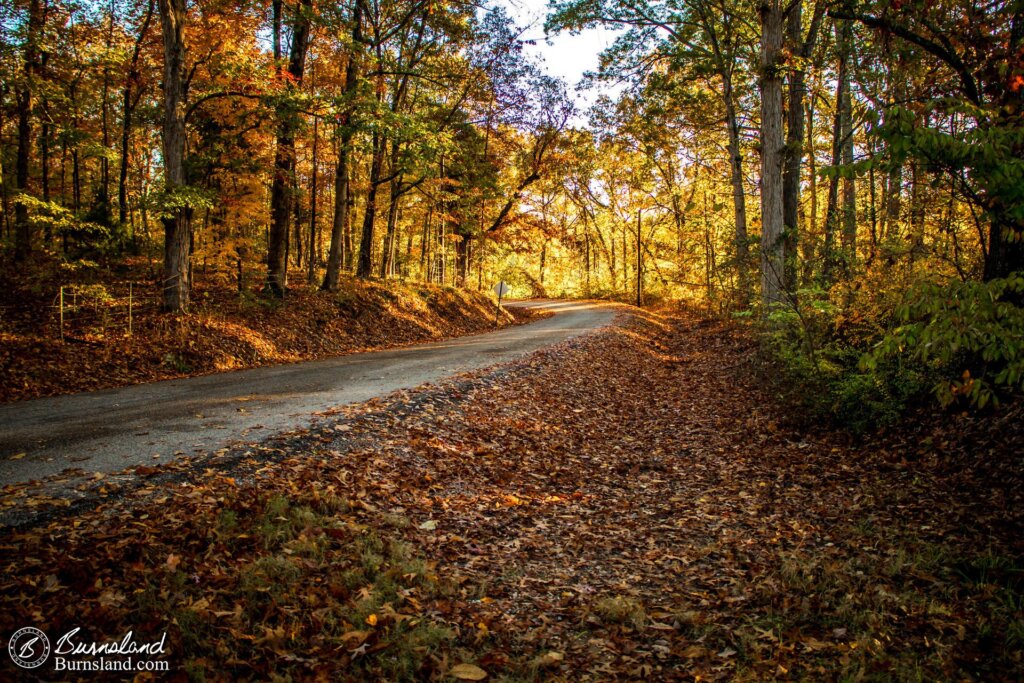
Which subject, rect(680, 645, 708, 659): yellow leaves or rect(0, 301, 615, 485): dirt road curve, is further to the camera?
rect(0, 301, 615, 485): dirt road curve

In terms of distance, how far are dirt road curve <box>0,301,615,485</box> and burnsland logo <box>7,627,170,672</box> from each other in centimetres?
258

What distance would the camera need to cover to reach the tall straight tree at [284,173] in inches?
576

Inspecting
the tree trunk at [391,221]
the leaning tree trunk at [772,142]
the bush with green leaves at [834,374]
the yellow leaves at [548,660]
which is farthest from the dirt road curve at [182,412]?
the tree trunk at [391,221]

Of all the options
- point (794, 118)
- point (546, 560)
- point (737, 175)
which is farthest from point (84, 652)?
point (737, 175)

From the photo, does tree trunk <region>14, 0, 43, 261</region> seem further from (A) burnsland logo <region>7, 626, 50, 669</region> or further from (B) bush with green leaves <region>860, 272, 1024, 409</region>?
(B) bush with green leaves <region>860, 272, 1024, 409</region>

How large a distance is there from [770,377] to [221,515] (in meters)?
10.6

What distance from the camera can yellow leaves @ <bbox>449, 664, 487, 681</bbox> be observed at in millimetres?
3443

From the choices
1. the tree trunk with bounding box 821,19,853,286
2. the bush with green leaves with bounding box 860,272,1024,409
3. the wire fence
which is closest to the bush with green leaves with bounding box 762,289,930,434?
the tree trunk with bounding box 821,19,853,286

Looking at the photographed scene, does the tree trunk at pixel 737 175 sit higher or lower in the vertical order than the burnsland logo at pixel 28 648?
higher

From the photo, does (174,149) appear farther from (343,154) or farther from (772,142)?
(772,142)

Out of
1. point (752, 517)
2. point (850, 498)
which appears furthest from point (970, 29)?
point (752, 517)

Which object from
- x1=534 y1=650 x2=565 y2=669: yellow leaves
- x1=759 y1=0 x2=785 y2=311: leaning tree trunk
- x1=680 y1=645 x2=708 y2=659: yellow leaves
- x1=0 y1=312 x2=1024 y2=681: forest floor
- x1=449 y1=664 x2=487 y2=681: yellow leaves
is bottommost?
x1=680 y1=645 x2=708 y2=659: yellow leaves

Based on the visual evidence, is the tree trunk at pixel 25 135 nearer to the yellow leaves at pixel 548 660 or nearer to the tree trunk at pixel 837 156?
the yellow leaves at pixel 548 660

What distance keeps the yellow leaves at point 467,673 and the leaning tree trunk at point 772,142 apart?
989 cm
